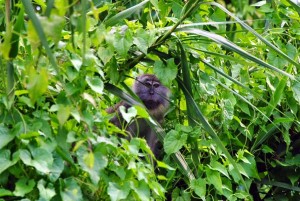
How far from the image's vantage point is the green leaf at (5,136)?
283 cm

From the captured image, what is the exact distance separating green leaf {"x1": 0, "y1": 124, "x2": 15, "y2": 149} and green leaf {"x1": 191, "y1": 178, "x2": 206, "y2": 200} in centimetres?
134

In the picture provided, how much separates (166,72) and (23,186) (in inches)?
52.0

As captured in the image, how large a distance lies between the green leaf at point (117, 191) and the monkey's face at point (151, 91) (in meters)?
2.31

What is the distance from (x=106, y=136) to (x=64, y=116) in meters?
0.71

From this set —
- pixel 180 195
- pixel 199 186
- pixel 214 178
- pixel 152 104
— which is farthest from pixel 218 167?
pixel 152 104

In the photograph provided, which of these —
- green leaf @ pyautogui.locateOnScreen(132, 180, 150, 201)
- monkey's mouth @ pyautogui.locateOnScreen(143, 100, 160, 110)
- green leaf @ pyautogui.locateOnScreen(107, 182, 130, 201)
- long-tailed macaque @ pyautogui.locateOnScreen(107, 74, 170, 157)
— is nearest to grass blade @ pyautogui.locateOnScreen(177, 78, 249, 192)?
green leaf @ pyautogui.locateOnScreen(132, 180, 150, 201)

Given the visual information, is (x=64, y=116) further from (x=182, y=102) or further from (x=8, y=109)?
(x=182, y=102)

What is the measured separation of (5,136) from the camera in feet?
9.37

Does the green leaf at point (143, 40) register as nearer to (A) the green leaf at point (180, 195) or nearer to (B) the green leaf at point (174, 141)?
(B) the green leaf at point (174, 141)

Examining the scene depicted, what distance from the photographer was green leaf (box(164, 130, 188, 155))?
3.88 meters

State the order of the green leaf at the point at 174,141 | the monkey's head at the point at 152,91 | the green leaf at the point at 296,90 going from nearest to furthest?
the green leaf at the point at 174,141 → the green leaf at the point at 296,90 → the monkey's head at the point at 152,91

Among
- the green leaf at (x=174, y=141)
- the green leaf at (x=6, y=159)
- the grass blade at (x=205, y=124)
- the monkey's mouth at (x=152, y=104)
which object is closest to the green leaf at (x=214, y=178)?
the grass blade at (x=205, y=124)

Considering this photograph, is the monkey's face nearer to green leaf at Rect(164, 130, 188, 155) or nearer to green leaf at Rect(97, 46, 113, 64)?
green leaf at Rect(164, 130, 188, 155)

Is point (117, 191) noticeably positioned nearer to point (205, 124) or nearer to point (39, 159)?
point (39, 159)
